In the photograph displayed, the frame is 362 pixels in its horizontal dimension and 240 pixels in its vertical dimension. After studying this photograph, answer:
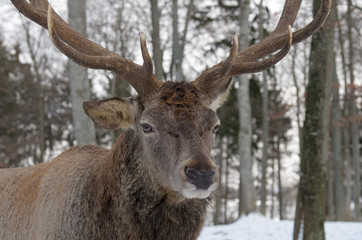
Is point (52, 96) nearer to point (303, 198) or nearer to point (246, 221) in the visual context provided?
point (246, 221)

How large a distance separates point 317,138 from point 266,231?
16.6 ft

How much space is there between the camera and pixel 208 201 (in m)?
4.19

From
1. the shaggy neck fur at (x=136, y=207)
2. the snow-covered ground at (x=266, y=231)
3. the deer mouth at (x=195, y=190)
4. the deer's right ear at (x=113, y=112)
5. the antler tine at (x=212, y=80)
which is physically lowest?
the snow-covered ground at (x=266, y=231)

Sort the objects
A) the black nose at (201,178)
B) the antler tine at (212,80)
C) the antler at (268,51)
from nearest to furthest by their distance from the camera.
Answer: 1. the black nose at (201,178)
2. the antler tine at (212,80)
3. the antler at (268,51)

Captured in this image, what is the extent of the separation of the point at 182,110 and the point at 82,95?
5.55 metres

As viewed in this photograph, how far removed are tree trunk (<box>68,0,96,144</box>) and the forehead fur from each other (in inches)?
202

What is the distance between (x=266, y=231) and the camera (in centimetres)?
1124

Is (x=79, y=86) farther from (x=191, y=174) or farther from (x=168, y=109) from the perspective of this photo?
(x=191, y=174)

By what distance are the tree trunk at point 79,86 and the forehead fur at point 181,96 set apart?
5122 millimetres

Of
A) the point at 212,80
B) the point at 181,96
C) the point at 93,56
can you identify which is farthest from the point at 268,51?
the point at 93,56

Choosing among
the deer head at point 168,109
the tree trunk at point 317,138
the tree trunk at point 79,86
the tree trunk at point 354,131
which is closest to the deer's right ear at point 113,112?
the deer head at point 168,109

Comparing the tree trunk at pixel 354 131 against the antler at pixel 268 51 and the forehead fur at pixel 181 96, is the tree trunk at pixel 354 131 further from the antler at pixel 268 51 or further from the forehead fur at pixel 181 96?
the forehead fur at pixel 181 96

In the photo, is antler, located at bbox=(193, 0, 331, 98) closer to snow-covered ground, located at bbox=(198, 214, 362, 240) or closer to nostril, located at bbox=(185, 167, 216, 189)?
nostril, located at bbox=(185, 167, 216, 189)

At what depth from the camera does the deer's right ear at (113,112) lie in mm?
4102
